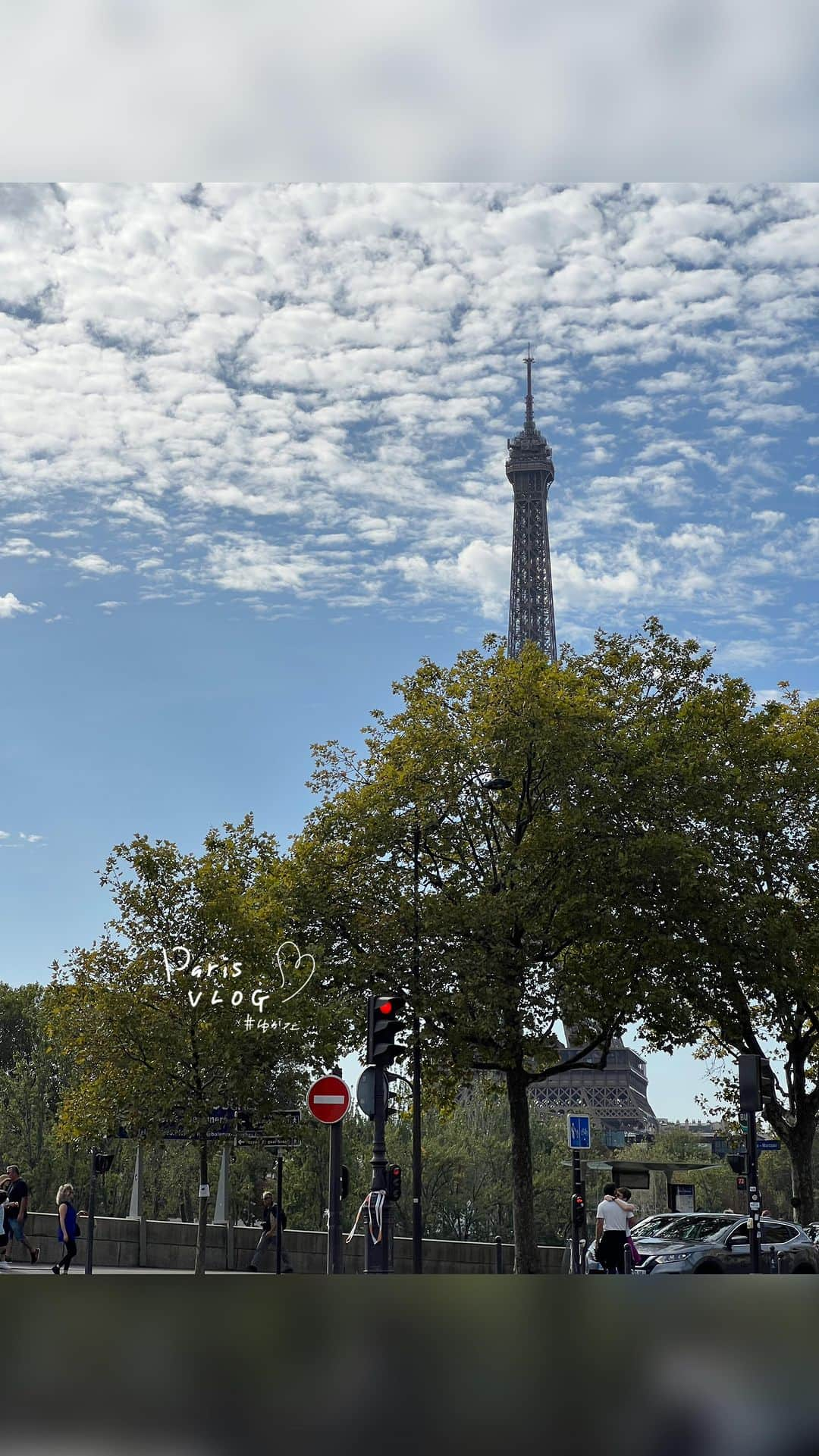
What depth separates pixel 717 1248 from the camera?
2248 centimetres

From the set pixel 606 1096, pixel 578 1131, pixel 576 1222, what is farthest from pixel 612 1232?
pixel 606 1096

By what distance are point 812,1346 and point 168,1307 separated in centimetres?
265

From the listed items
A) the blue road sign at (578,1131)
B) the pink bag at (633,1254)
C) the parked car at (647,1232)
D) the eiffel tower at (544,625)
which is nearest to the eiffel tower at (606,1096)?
the eiffel tower at (544,625)

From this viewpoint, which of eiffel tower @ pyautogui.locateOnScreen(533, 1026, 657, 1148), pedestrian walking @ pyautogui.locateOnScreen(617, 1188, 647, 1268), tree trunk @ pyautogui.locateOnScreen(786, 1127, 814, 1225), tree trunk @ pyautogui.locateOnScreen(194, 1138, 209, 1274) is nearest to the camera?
pedestrian walking @ pyautogui.locateOnScreen(617, 1188, 647, 1268)

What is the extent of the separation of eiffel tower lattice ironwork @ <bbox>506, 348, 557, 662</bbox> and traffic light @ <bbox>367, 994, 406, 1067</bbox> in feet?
266

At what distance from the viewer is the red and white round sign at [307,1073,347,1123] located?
19.9 meters

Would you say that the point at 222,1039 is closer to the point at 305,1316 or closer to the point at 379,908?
the point at 379,908

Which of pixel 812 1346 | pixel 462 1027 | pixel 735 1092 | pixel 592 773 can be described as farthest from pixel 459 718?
pixel 812 1346

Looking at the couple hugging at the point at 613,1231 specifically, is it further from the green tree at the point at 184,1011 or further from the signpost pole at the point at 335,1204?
the green tree at the point at 184,1011

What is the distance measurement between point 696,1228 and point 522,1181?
8134mm

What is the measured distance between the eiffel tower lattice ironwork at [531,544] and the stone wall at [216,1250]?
63.9 metres

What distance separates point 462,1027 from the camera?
30.7 metres

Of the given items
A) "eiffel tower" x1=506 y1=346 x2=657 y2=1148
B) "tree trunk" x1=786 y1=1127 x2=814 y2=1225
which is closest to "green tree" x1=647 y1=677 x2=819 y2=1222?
"tree trunk" x1=786 y1=1127 x2=814 y2=1225

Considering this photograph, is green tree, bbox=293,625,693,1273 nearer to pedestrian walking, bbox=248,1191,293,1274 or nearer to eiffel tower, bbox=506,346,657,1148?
pedestrian walking, bbox=248,1191,293,1274
